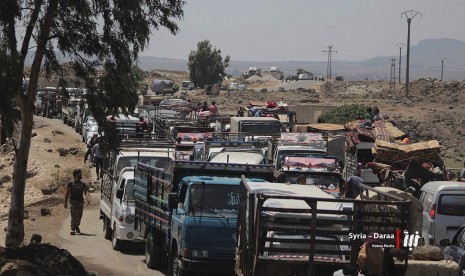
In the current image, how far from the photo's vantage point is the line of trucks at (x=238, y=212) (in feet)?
38.1

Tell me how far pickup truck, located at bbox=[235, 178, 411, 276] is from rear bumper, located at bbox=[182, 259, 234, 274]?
11.0 ft

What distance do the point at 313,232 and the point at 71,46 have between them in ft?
31.9

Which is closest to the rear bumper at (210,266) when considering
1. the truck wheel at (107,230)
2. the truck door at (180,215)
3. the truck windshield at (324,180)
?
the truck door at (180,215)

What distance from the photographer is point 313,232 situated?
1157 centimetres

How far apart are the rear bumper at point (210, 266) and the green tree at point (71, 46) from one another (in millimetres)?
5209

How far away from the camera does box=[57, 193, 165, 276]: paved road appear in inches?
734

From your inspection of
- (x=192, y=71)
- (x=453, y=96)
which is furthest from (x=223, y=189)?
(x=192, y=71)

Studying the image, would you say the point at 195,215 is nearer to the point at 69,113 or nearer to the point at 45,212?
the point at 45,212

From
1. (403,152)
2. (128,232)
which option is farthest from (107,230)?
(403,152)

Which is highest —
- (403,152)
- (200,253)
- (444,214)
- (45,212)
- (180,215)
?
(403,152)

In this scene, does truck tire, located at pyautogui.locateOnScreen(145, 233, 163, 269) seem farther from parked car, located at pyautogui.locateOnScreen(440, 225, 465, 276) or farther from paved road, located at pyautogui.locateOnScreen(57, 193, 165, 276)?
parked car, located at pyautogui.locateOnScreen(440, 225, 465, 276)

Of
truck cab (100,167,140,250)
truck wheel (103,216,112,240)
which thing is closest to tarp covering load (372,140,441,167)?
truck cab (100,167,140,250)

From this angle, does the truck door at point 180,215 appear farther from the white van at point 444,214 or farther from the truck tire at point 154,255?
the white van at point 444,214

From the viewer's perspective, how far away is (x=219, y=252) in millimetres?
15273
